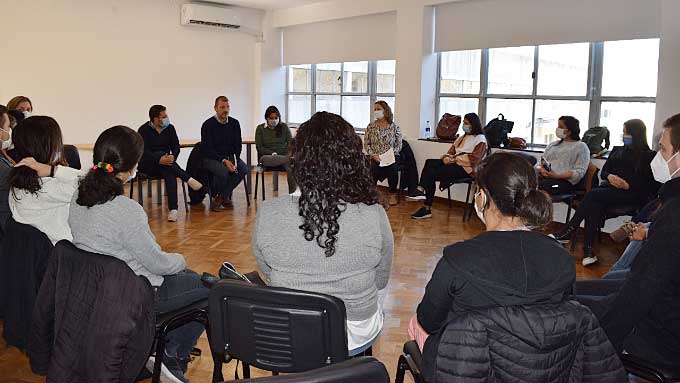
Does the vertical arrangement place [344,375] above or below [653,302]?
above

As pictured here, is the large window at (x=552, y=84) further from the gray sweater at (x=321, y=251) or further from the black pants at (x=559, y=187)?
the gray sweater at (x=321, y=251)

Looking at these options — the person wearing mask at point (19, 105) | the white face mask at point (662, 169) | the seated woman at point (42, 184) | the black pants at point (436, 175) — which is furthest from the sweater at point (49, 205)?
the black pants at point (436, 175)

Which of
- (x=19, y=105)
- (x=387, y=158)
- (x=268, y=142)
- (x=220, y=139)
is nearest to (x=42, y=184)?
(x=19, y=105)

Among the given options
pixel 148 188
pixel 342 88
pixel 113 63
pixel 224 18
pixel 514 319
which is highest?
pixel 224 18

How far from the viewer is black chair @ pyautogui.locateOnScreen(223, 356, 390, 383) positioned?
3.48ft

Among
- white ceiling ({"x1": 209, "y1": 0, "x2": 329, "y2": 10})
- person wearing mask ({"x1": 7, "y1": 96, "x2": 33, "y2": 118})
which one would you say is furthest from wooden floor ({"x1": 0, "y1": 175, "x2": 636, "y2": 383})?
white ceiling ({"x1": 209, "y1": 0, "x2": 329, "y2": 10})

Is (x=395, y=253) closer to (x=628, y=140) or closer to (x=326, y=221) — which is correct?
(x=628, y=140)

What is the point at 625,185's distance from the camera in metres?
4.90

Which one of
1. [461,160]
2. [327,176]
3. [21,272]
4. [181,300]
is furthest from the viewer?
[461,160]

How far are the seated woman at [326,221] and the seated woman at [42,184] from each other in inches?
48.2

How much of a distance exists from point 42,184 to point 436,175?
4708mm

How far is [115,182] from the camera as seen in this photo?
7.84 ft

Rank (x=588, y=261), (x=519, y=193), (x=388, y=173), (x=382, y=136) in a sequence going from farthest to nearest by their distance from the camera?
1. (x=388, y=173)
2. (x=382, y=136)
3. (x=588, y=261)
4. (x=519, y=193)

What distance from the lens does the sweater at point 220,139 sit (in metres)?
7.14
